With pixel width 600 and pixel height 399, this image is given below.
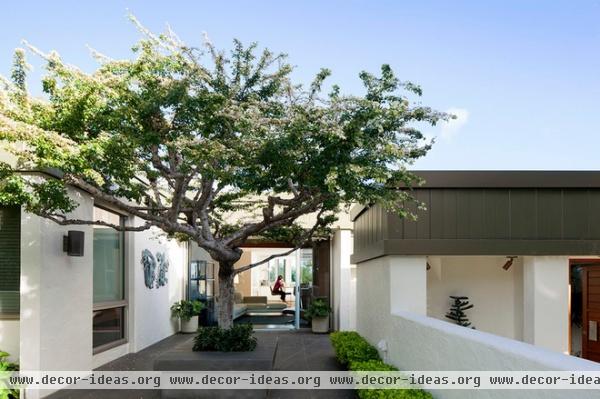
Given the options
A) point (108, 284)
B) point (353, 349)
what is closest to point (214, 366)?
point (353, 349)

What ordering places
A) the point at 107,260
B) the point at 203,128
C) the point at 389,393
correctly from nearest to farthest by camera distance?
1. the point at 389,393
2. the point at 203,128
3. the point at 107,260

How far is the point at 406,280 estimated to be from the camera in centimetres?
679

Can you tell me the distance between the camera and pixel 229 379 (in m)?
7.09

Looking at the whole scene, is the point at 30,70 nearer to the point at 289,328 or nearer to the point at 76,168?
the point at 76,168

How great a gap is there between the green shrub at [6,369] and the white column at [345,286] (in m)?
8.52

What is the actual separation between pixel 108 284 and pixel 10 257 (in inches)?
118

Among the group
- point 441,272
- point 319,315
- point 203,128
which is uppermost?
point 203,128

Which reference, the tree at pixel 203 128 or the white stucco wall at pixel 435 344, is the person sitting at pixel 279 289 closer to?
the white stucco wall at pixel 435 344

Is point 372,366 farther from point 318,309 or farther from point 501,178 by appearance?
point 318,309

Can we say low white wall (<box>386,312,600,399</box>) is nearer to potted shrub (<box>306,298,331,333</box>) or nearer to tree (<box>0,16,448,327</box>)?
tree (<box>0,16,448,327</box>)

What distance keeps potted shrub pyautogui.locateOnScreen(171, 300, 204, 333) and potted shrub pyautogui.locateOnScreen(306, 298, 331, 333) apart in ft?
10.0

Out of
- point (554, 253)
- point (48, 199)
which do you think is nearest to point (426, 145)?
point (554, 253)

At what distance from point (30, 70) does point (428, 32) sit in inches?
292

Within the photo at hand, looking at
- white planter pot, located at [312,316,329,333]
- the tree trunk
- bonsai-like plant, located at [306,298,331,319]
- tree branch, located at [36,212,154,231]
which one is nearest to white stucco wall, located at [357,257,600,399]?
the tree trunk
